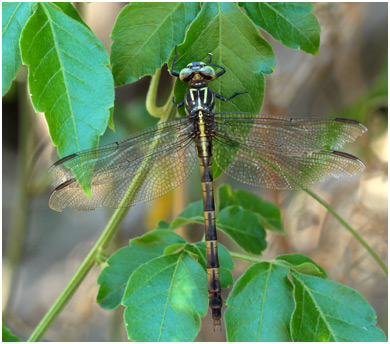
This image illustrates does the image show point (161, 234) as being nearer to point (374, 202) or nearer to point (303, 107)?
point (374, 202)

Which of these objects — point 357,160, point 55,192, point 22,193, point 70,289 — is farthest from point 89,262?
point 22,193

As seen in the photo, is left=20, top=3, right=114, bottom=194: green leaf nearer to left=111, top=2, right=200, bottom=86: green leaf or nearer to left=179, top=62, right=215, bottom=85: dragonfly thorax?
left=111, top=2, right=200, bottom=86: green leaf

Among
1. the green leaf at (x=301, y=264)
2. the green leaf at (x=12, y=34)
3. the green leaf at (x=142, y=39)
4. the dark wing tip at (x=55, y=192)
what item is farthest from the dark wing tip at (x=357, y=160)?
the green leaf at (x=12, y=34)

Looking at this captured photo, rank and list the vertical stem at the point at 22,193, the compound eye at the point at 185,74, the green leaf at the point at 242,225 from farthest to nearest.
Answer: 1. the vertical stem at the point at 22,193
2. the green leaf at the point at 242,225
3. the compound eye at the point at 185,74

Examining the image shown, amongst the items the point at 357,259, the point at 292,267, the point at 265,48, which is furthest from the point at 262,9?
the point at 357,259

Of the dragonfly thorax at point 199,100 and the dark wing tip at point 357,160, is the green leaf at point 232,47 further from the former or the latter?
the dark wing tip at point 357,160
